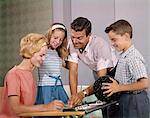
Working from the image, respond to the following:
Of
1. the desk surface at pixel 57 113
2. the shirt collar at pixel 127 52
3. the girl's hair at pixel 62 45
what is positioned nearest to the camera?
the desk surface at pixel 57 113

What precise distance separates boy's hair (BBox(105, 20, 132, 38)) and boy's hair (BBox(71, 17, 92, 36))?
7 centimetres

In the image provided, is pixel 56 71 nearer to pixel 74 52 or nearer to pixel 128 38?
pixel 74 52

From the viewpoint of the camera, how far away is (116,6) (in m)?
1.24

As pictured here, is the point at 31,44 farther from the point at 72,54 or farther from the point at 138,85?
the point at 138,85

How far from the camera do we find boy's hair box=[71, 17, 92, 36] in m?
1.25

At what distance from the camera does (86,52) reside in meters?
1.26

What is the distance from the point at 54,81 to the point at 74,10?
28 centimetres

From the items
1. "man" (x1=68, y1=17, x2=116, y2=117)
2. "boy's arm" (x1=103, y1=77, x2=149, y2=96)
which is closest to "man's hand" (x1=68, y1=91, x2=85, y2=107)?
"man" (x1=68, y1=17, x2=116, y2=117)

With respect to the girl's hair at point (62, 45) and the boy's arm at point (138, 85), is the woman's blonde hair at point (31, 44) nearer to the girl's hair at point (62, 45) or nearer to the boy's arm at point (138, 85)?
the girl's hair at point (62, 45)

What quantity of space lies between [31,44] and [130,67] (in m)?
0.34

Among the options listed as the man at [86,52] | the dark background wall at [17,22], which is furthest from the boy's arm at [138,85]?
the dark background wall at [17,22]

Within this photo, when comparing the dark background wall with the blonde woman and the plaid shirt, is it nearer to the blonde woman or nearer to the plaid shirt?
the blonde woman

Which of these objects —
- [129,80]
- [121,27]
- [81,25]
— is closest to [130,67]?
[129,80]

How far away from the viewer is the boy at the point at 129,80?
43.8 inches
